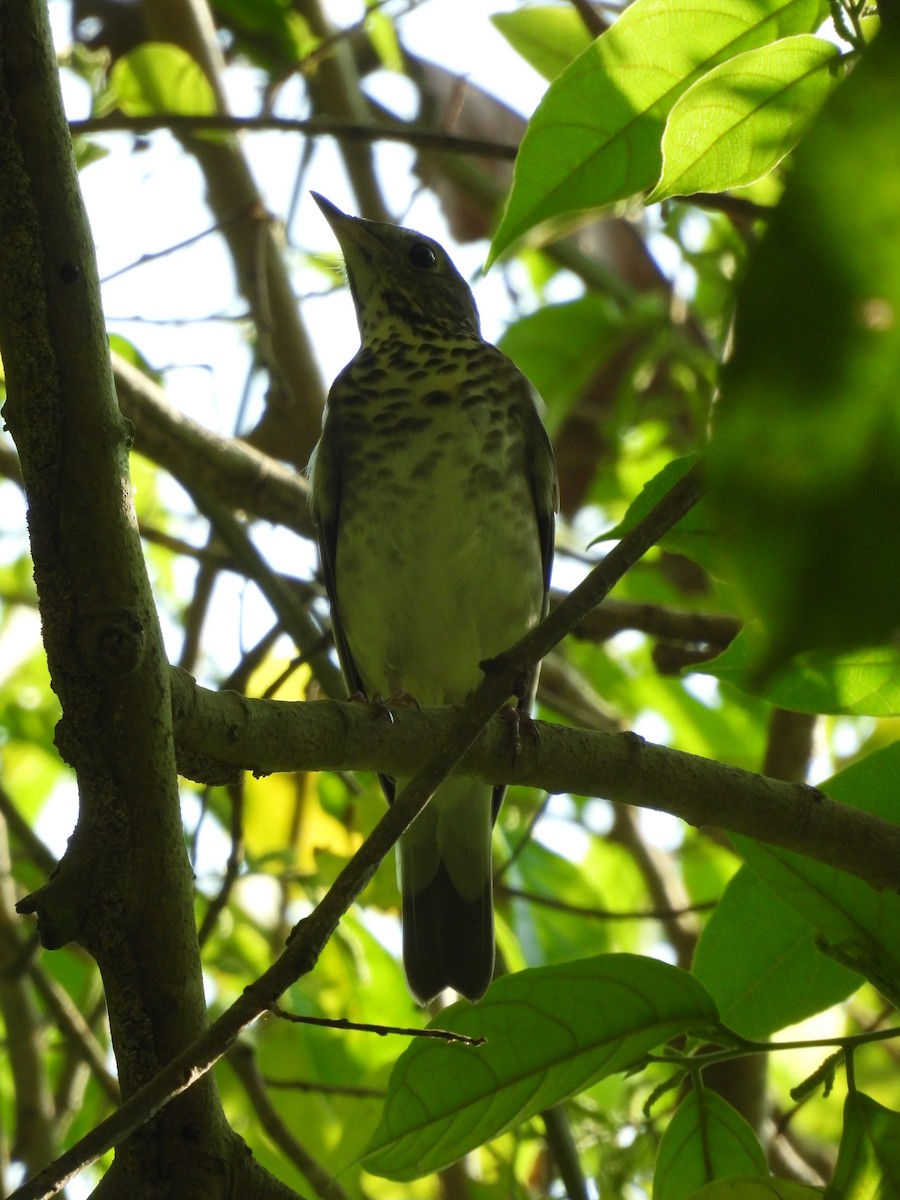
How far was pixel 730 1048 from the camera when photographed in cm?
177

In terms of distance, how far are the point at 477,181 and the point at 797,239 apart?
445 cm

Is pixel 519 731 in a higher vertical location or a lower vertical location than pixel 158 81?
lower

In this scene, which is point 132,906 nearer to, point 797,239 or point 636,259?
point 797,239

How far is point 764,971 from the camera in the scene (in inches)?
78.6

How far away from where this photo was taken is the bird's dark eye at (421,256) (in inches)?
172

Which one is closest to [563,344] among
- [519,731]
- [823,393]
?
[519,731]

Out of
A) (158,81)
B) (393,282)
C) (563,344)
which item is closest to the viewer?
(158,81)

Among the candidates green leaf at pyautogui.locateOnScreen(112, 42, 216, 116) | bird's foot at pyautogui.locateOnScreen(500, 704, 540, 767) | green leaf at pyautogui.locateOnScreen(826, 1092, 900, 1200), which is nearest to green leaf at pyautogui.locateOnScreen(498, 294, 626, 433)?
green leaf at pyautogui.locateOnScreen(112, 42, 216, 116)

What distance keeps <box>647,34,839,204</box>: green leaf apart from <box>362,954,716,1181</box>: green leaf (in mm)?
942

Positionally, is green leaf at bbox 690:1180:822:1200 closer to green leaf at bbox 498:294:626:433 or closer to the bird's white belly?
the bird's white belly

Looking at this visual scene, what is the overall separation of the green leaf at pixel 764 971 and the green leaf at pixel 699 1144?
0.69ft

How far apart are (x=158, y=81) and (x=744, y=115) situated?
255 cm

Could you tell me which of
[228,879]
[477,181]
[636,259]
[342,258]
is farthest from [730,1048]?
[636,259]

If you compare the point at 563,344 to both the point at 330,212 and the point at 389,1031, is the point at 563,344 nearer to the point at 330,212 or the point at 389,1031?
the point at 330,212
